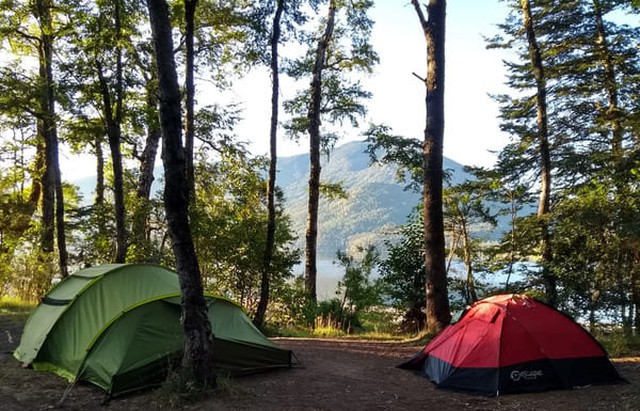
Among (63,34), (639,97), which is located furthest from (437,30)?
(63,34)

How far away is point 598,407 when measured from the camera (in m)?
4.94

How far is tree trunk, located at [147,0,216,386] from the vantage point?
17.5 feet

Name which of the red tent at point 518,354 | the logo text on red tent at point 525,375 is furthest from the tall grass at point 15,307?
the logo text on red tent at point 525,375

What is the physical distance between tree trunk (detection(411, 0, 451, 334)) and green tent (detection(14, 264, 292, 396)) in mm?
3842

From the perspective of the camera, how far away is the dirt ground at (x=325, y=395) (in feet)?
16.6

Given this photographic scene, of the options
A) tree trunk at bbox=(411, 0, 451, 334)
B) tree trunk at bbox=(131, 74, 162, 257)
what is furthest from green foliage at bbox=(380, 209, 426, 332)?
tree trunk at bbox=(131, 74, 162, 257)

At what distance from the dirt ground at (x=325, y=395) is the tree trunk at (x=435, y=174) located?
2.80 metres

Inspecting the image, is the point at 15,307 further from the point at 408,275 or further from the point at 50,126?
the point at 408,275

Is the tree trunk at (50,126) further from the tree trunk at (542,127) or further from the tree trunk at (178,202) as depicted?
the tree trunk at (542,127)

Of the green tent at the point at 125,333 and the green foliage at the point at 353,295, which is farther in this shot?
the green foliage at the point at 353,295

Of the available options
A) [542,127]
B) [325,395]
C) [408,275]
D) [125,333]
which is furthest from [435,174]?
[125,333]

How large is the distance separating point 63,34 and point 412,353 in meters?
12.6

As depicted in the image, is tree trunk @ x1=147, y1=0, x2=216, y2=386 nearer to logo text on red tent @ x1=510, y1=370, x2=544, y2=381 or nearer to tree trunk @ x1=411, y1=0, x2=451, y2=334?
logo text on red tent @ x1=510, y1=370, x2=544, y2=381

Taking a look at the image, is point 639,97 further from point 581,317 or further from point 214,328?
point 214,328
